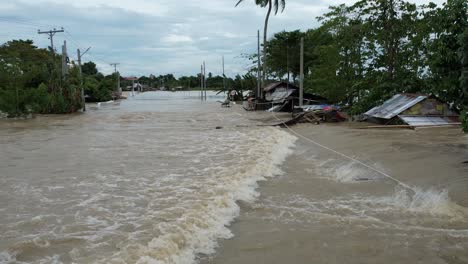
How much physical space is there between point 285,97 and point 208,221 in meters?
28.8

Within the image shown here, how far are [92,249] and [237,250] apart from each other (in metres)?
1.81

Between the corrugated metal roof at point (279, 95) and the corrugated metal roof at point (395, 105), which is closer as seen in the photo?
the corrugated metal roof at point (395, 105)

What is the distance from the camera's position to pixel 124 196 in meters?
8.33

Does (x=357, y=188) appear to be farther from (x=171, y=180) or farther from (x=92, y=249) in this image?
(x=92, y=249)

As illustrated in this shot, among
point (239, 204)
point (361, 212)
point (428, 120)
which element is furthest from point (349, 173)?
point (428, 120)

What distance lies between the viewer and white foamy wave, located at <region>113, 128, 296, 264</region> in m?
5.36

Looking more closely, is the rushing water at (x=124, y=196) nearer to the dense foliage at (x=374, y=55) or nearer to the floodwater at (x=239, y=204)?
the floodwater at (x=239, y=204)

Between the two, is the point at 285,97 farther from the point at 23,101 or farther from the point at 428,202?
the point at 428,202

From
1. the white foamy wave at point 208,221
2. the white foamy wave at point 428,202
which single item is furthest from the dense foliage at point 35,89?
the white foamy wave at point 428,202

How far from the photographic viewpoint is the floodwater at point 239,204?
5.45 metres

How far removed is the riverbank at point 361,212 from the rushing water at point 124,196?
20.8 inches

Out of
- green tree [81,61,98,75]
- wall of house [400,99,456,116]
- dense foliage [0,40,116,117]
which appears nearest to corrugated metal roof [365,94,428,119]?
wall of house [400,99,456,116]

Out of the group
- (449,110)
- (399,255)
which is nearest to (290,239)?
(399,255)

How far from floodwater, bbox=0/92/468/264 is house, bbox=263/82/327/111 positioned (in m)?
18.6
